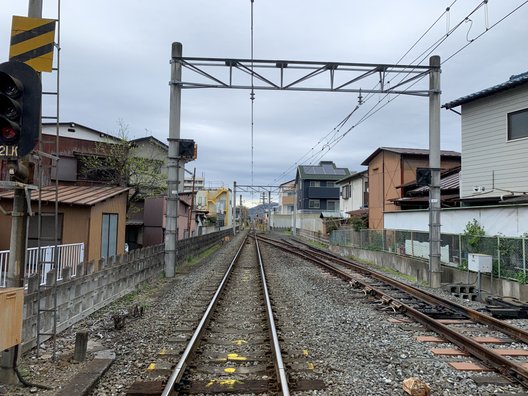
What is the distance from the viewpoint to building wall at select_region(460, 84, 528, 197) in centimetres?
1482

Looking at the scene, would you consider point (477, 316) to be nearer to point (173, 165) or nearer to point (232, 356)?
point (232, 356)

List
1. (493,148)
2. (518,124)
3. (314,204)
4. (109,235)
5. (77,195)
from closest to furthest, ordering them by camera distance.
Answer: (77,195) → (109,235) → (518,124) → (493,148) → (314,204)

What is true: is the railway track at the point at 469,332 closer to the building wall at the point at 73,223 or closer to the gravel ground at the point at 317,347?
the gravel ground at the point at 317,347

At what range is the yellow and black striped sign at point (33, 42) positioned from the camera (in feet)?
16.7

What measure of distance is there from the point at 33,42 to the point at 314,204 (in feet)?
200

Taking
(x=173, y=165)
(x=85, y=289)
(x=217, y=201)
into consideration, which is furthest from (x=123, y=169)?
(x=217, y=201)

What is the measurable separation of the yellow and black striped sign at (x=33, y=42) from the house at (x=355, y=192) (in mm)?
33250

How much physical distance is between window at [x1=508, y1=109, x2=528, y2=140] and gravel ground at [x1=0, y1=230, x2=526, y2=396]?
7.69 meters

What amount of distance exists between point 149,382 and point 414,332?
4.72m

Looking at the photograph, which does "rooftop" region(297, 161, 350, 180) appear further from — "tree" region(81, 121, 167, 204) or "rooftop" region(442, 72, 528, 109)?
"rooftop" region(442, 72, 528, 109)

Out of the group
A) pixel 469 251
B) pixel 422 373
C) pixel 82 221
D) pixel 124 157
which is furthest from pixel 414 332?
pixel 124 157

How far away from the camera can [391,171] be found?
2961 centimetres

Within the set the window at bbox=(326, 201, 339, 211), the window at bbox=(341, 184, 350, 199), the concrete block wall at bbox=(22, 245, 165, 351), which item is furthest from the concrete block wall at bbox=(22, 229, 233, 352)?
the window at bbox=(326, 201, 339, 211)

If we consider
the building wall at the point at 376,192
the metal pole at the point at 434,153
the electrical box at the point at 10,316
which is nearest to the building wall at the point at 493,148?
the metal pole at the point at 434,153
